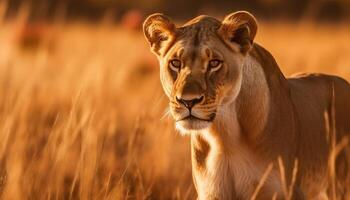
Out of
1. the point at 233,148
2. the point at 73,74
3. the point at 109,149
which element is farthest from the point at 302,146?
the point at 73,74

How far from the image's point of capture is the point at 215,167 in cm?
602

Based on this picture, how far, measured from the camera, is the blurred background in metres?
6.40

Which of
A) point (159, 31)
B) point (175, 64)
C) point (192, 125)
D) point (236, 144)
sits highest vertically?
point (159, 31)

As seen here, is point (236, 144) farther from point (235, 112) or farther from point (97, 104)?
point (97, 104)

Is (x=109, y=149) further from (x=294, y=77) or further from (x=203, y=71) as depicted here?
(x=203, y=71)

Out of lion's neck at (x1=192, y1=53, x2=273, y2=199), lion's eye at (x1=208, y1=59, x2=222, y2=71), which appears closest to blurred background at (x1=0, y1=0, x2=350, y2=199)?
lion's neck at (x1=192, y1=53, x2=273, y2=199)

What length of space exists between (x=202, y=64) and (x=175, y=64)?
17cm

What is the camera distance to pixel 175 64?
569cm

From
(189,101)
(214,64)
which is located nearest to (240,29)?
(214,64)

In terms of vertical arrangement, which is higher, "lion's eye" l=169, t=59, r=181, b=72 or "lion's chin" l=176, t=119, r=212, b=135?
"lion's eye" l=169, t=59, r=181, b=72

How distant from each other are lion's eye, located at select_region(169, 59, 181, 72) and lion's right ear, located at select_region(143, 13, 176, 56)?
0.21 meters

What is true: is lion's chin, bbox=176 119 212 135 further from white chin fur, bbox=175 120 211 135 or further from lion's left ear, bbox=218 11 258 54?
lion's left ear, bbox=218 11 258 54

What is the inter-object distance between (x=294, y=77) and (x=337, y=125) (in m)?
0.45

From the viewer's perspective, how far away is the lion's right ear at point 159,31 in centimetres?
592
